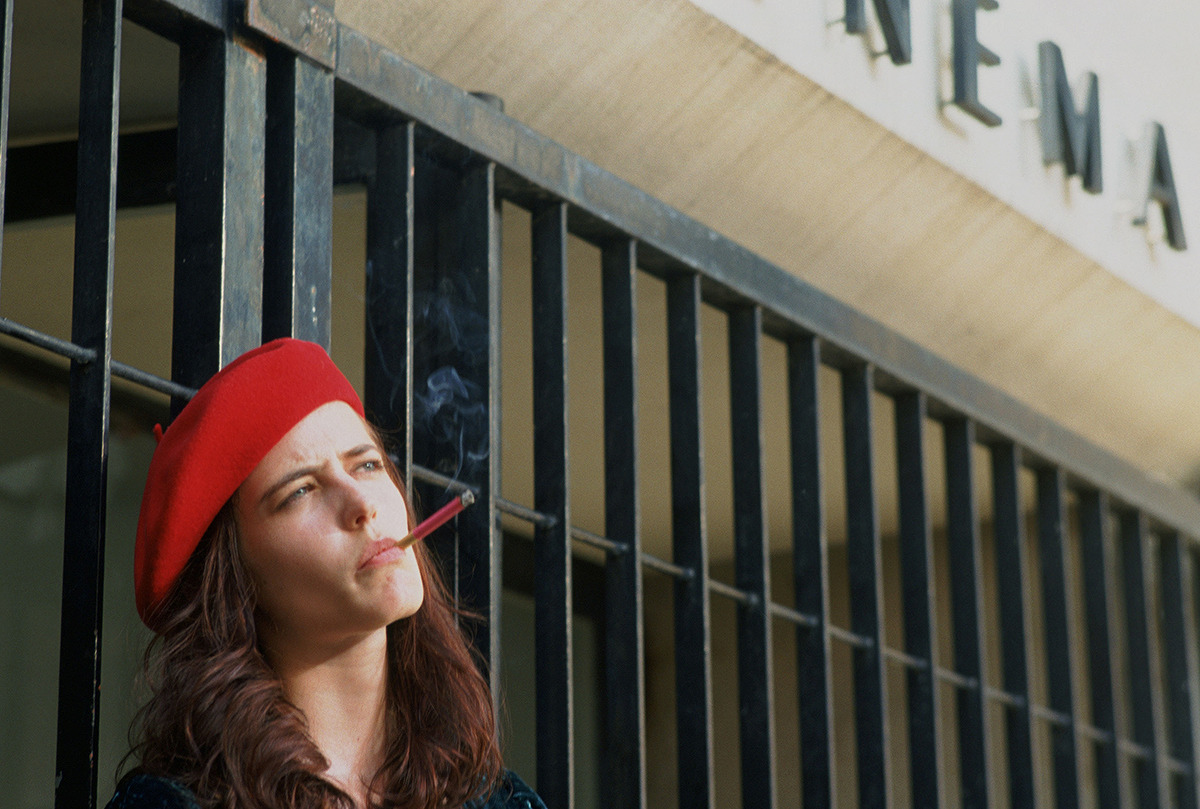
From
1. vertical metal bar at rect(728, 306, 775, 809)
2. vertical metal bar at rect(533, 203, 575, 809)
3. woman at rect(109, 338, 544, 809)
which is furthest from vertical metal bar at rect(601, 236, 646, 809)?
woman at rect(109, 338, 544, 809)

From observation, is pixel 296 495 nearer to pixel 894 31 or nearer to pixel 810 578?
pixel 810 578

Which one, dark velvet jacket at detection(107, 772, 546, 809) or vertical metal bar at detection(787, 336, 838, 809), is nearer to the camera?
dark velvet jacket at detection(107, 772, 546, 809)

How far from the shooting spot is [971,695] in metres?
4.66

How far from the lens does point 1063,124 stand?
4.71 m

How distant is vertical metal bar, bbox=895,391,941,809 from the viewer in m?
4.44

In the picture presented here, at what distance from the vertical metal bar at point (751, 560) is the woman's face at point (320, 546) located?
70.3 inches

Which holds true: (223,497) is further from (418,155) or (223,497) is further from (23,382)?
(23,382)

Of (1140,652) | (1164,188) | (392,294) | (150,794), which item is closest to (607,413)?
(392,294)

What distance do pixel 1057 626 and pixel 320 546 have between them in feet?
12.0

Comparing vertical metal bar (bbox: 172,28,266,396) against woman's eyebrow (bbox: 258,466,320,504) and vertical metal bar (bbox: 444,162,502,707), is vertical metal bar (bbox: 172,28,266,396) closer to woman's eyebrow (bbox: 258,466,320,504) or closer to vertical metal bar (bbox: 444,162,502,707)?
woman's eyebrow (bbox: 258,466,320,504)

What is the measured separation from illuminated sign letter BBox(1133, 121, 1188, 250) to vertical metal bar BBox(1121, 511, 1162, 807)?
1.11 meters

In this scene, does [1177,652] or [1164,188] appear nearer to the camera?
[1164,188]

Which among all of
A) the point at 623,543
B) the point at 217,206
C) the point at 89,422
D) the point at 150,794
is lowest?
the point at 150,794

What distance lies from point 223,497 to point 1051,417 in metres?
4.03
